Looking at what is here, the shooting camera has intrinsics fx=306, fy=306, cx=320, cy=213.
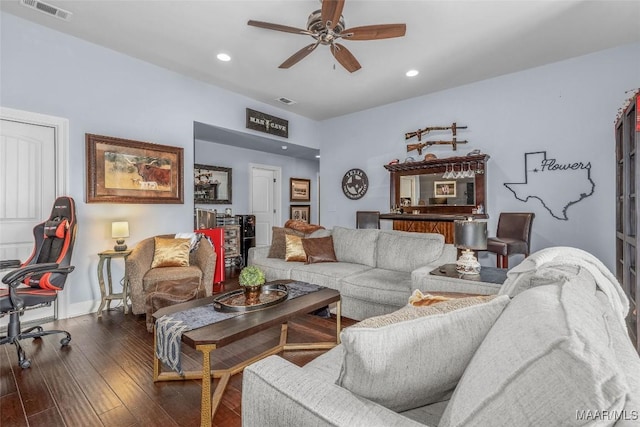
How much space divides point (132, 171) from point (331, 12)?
2.93 meters

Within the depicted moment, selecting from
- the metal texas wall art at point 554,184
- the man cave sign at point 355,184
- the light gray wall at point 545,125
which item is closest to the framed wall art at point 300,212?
the man cave sign at point 355,184

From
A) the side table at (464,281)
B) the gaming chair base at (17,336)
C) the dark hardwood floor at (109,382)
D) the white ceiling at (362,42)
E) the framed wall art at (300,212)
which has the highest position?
the white ceiling at (362,42)

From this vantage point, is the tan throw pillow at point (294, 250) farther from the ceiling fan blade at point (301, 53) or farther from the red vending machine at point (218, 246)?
the ceiling fan blade at point (301, 53)

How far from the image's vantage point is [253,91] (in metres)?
4.77

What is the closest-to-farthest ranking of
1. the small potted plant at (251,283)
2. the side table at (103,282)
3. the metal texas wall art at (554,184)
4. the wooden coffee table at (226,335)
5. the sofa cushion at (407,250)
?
the wooden coffee table at (226,335) → the small potted plant at (251,283) → the sofa cushion at (407,250) → the side table at (103,282) → the metal texas wall art at (554,184)

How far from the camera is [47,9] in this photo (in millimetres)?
2822

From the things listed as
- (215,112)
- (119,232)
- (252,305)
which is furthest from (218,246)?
(252,305)

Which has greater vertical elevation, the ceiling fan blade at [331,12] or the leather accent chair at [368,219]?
the ceiling fan blade at [331,12]

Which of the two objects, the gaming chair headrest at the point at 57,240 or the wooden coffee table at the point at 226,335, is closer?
the wooden coffee table at the point at 226,335

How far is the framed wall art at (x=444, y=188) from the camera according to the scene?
4840 millimetres

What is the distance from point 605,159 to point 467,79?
199 cm

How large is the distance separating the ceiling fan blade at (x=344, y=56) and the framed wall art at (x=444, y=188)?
253 centimetres

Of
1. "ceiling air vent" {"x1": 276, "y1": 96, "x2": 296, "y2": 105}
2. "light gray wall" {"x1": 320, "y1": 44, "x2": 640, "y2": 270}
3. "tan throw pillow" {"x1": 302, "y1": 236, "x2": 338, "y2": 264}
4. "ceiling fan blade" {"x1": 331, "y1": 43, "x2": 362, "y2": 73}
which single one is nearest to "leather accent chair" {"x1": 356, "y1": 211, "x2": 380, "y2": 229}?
"light gray wall" {"x1": 320, "y1": 44, "x2": 640, "y2": 270}

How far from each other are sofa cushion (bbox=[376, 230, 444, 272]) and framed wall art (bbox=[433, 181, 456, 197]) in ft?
6.25
